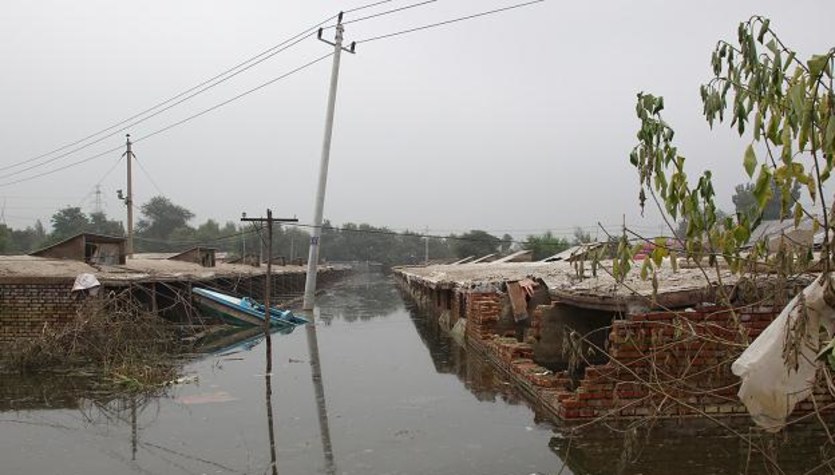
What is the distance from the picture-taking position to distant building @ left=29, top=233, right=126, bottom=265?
1627 cm

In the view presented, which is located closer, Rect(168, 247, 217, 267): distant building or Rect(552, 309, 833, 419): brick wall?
Rect(552, 309, 833, 419): brick wall

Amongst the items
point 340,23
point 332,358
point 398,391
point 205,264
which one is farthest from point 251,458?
point 205,264

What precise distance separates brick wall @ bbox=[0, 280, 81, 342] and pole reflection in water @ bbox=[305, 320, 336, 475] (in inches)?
187

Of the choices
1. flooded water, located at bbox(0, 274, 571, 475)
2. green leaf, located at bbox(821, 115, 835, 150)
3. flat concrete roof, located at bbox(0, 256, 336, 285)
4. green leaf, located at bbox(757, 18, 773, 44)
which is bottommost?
flooded water, located at bbox(0, 274, 571, 475)

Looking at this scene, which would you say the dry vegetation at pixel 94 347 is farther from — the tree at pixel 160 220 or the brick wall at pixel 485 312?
the tree at pixel 160 220

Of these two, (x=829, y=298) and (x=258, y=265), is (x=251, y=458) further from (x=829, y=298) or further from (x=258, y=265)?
(x=258, y=265)

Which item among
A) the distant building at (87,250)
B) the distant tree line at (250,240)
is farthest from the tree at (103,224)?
the distant building at (87,250)

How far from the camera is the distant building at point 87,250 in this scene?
16266 mm

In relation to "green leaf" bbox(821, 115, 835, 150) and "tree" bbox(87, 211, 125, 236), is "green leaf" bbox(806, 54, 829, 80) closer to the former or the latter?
"green leaf" bbox(821, 115, 835, 150)

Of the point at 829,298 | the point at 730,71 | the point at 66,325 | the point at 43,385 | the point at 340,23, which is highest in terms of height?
the point at 340,23

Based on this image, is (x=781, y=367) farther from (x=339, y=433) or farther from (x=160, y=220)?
(x=160, y=220)

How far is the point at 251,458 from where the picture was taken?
19.6 feet

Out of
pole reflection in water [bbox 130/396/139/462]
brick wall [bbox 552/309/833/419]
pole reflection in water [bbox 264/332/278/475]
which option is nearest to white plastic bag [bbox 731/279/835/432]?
brick wall [bbox 552/309/833/419]

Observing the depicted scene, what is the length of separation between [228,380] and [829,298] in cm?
888
